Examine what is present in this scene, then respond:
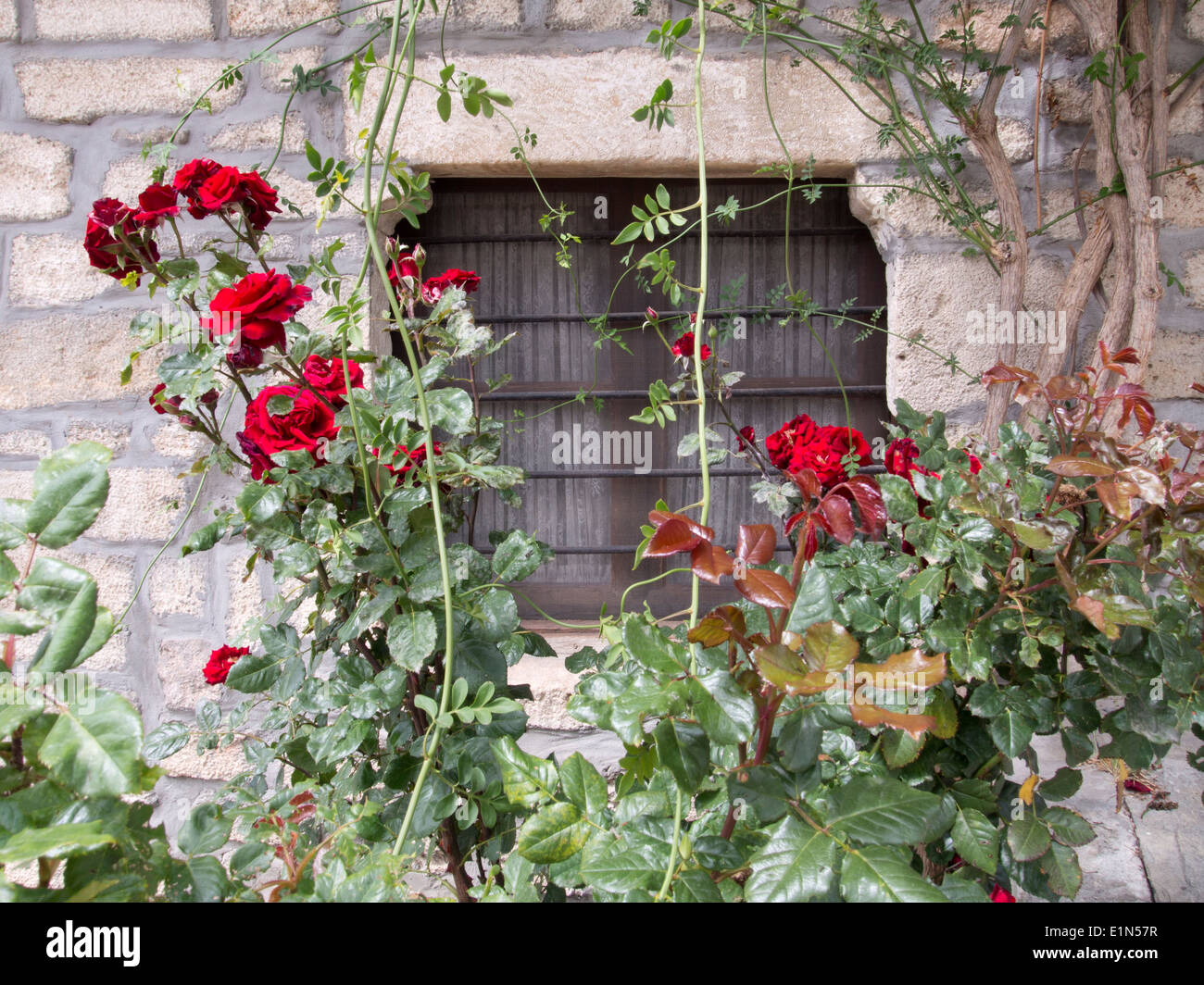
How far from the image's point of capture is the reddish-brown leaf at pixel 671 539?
1.72 ft

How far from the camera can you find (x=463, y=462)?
86cm

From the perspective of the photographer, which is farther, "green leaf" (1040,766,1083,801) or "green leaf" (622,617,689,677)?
"green leaf" (1040,766,1083,801)

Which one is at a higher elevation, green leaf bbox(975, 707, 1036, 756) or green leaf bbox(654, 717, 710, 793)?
green leaf bbox(654, 717, 710, 793)

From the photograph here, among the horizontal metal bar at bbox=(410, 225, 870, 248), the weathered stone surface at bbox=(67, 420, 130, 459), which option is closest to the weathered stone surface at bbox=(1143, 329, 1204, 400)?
the horizontal metal bar at bbox=(410, 225, 870, 248)

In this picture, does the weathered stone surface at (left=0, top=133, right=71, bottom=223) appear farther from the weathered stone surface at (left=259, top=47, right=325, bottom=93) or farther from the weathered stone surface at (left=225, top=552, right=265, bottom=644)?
the weathered stone surface at (left=225, top=552, right=265, bottom=644)

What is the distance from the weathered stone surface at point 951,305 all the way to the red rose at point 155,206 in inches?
52.8

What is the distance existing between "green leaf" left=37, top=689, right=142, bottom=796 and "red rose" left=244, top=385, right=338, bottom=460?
484 mm

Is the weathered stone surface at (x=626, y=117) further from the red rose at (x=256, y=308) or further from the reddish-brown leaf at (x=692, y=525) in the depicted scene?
the reddish-brown leaf at (x=692, y=525)

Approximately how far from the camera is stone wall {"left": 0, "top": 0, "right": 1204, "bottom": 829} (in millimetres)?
1548

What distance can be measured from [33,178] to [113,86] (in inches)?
10.5

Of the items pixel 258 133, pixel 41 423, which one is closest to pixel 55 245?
pixel 41 423

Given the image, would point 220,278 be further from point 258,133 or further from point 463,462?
point 258,133
